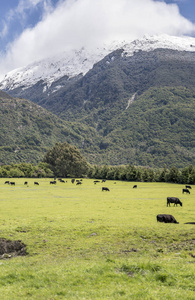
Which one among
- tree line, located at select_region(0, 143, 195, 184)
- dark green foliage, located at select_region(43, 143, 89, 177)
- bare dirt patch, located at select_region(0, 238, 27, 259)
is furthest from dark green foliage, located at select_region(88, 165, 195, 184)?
bare dirt patch, located at select_region(0, 238, 27, 259)

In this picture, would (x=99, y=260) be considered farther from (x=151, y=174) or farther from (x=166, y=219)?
(x=151, y=174)

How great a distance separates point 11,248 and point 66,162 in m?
129

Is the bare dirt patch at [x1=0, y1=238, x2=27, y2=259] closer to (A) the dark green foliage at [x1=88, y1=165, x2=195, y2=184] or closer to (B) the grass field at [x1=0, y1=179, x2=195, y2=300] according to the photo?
(B) the grass field at [x1=0, y1=179, x2=195, y2=300]

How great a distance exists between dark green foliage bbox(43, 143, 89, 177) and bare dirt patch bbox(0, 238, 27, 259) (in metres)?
127

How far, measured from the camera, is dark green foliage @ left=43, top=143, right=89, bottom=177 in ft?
483

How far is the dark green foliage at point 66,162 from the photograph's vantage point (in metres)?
147

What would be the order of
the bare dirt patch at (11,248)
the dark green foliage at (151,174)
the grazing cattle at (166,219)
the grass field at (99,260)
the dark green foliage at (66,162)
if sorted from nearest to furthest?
1. the grass field at (99,260)
2. the bare dirt patch at (11,248)
3. the grazing cattle at (166,219)
4. the dark green foliage at (151,174)
5. the dark green foliage at (66,162)

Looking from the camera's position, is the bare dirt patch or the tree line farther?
the tree line

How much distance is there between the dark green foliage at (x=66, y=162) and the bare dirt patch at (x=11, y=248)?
127287 millimetres

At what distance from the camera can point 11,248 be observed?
18.5m

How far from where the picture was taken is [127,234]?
2075 cm

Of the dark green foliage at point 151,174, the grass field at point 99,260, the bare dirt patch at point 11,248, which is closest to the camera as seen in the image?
the grass field at point 99,260

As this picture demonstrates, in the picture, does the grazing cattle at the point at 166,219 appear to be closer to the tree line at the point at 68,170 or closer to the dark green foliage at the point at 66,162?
the tree line at the point at 68,170

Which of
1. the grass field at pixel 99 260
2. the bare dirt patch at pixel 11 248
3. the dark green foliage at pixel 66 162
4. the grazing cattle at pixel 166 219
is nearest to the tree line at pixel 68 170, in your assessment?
the dark green foliage at pixel 66 162
